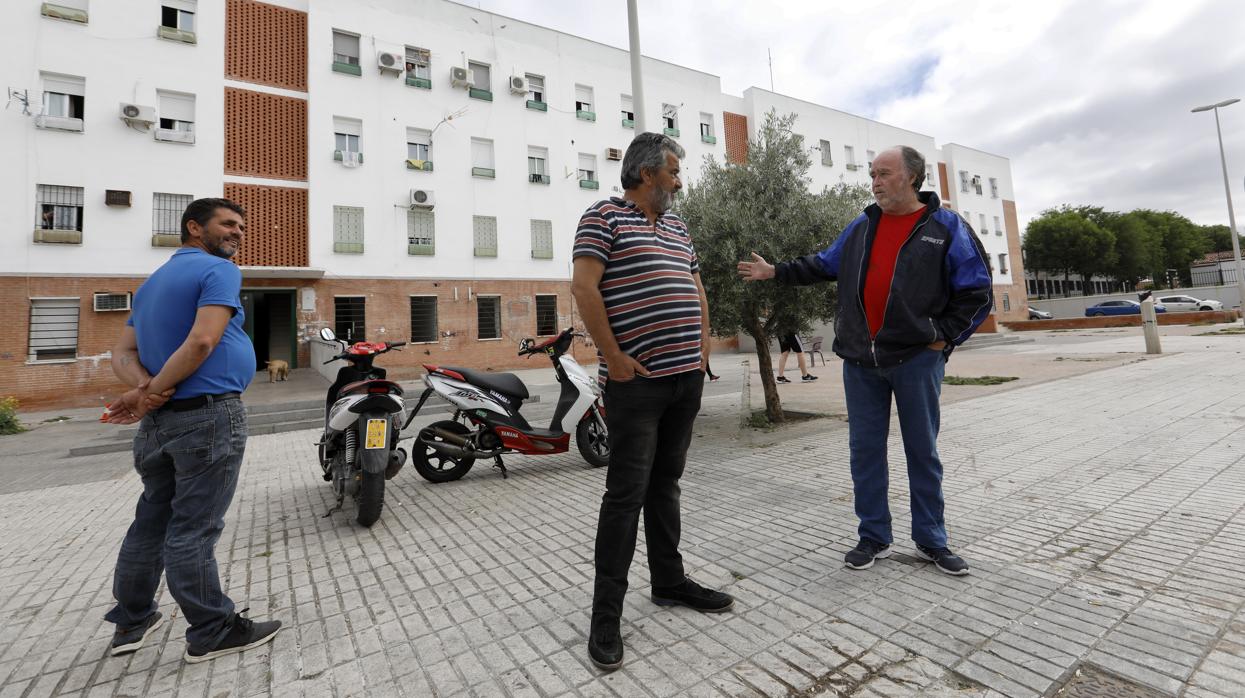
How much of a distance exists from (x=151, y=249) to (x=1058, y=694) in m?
21.3

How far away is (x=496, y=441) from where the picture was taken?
205 inches

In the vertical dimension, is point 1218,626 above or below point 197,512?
below

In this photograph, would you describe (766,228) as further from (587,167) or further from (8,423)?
(587,167)

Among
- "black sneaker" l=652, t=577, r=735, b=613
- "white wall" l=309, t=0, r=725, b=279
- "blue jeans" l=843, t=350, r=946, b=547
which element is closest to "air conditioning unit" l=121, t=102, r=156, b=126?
"white wall" l=309, t=0, r=725, b=279

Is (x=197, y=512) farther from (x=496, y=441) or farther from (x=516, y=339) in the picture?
(x=516, y=339)

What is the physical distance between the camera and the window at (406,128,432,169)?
786 inches

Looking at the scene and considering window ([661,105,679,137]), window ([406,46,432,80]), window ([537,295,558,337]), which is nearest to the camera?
window ([406,46,432,80])

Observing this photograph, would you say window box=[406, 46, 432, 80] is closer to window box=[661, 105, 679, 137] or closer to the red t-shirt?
window box=[661, 105, 679, 137]

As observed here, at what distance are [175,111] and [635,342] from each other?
21058 millimetres

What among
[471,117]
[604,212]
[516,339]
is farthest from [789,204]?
[471,117]

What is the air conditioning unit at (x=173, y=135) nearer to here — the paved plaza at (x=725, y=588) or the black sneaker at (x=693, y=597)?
the paved plaza at (x=725, y=588)

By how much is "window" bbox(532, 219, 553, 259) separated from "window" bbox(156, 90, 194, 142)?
37.0 feet

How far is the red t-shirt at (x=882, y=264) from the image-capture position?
280cm

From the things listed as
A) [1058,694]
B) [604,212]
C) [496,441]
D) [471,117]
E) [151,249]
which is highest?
[471,117]
